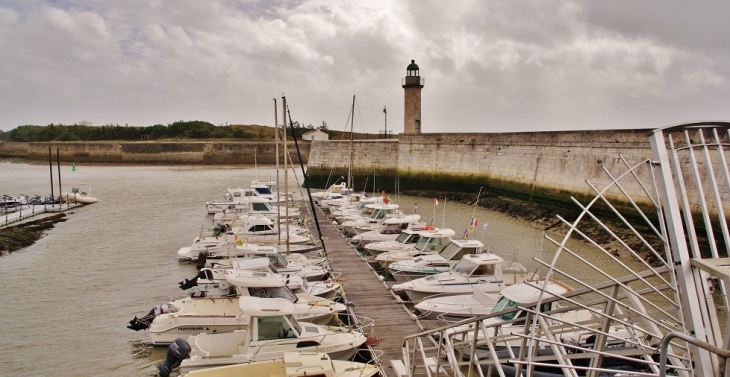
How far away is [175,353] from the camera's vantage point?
10141 mm

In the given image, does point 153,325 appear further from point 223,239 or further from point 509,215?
point 509,215

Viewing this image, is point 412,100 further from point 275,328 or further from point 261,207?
point 275,328

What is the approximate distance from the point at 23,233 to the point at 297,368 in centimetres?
2183

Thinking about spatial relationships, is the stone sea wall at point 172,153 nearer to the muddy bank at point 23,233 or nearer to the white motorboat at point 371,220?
the muddy bank at point 23,233

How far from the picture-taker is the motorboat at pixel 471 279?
14.0 meters

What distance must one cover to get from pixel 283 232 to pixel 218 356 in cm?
1026

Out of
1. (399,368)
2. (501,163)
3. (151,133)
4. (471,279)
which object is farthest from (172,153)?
(399,368)

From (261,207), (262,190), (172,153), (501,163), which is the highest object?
(172,153)

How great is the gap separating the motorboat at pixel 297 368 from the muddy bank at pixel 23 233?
708 inches

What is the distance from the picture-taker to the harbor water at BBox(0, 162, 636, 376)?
1238 centimetres

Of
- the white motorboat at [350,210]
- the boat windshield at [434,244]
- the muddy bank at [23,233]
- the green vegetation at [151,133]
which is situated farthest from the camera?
the green vegetation at [151,133]

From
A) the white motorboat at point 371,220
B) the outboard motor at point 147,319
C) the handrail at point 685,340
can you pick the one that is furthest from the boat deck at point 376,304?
the handrail at point 685,340

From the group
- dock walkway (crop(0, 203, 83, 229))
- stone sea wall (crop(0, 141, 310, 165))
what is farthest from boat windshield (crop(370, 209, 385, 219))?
stone sea wall (crop(0, 141, 310, 165))

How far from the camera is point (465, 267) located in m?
14.6
